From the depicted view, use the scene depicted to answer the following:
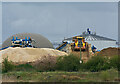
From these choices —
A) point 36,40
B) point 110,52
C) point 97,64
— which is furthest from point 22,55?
point 36,40

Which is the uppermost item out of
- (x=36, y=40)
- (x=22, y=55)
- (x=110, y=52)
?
(x=36, y=40)

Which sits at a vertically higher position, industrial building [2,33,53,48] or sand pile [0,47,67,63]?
industrial building [2,33,53,48]

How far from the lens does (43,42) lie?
113750 millimetres

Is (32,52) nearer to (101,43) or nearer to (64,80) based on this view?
(64,80)

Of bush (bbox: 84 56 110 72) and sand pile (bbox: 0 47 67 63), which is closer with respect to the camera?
bush (bbox: 84 56 110 72)

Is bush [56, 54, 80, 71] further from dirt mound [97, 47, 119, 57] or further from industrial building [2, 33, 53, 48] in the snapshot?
industrial building [2, 33, 53, 48]

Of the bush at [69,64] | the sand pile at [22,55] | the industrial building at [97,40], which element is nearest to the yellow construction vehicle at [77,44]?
the sand pile at [22,55]

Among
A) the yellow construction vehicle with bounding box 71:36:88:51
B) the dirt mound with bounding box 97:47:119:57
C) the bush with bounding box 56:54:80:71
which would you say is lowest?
Answer: the bush with bounding box 56:54:80:71

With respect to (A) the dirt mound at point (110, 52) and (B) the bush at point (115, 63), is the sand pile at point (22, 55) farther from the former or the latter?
(B) the bush at point (115, 63)

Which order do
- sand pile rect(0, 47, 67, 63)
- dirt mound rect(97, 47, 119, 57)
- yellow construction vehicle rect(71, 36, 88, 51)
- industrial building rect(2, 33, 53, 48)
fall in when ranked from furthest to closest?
industrial building rect(2, 33, 53, 48) < yellow construction vehicle rect(71, 36, 88, 51) < sand pile rect(0, 47, 67, 63) < dirt mound rect(97, 47, 119, 57)

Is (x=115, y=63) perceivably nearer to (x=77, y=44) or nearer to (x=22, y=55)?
(x=22, y=55)

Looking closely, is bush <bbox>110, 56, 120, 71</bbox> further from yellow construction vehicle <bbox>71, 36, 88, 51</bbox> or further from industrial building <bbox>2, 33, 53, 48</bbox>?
industrial building <bbox>2, 33, 53, 48</bbox>

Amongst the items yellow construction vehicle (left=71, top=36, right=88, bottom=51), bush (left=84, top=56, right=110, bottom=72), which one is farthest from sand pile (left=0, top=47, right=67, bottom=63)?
yellow construction vehicle (left=71, top=36, right=88, bottom=51)

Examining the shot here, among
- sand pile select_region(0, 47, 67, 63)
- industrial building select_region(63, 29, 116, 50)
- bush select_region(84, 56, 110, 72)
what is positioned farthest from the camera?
industrial building select_region(63, 29, 116, 50)
